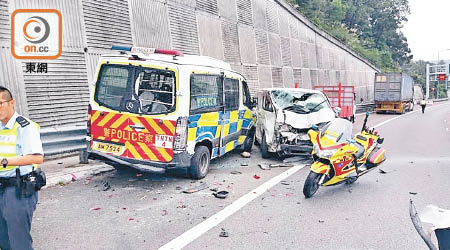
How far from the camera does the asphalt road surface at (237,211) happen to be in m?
4.49

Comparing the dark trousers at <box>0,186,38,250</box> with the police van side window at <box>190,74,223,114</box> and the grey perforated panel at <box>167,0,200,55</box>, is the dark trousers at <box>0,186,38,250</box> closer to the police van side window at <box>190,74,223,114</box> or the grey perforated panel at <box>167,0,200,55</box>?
the police van side window at <box>190,74,223,114</box>

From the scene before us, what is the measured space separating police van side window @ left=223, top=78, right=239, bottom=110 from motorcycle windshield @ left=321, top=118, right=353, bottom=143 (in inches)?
102

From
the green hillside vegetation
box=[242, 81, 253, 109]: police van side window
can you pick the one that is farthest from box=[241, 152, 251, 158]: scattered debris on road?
the green hillside vegetation

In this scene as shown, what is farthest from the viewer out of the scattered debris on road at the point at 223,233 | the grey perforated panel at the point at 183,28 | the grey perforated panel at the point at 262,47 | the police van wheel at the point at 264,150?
the grey perforated panel at the point at 262,47

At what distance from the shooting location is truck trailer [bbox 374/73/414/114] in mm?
31016

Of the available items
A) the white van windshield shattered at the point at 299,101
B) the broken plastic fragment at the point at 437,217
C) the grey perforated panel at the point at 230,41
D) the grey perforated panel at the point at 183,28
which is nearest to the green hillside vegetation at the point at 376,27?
the grey perforated panel at the point at 230,41

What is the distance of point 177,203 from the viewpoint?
5895 mm

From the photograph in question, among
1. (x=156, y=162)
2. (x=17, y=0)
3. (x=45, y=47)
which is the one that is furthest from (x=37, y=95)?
(x=156, y=162)

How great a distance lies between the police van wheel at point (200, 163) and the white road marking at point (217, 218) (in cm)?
116

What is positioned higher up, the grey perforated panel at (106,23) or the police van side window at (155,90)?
the grey perforated panel at (106,23)

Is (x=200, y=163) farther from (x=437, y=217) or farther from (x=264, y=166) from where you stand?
(x=437, y=217)

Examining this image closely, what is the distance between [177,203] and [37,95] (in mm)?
4691

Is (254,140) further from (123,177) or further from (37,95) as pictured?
(37,95)

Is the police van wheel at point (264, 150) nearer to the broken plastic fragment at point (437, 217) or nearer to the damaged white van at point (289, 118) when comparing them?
the damaged white van at point (289, 118)
